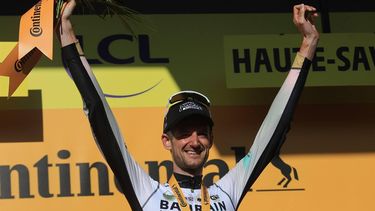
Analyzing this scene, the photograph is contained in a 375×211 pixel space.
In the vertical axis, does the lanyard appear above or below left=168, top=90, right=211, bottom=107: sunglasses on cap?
below

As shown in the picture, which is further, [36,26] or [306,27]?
[306,27]

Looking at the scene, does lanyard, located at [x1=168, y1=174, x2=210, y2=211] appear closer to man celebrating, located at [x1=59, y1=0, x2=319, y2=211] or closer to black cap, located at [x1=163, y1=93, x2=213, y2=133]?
man celebrating, located at [x1=59, y1=0, x2=319, y2=211]

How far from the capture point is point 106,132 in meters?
2.60

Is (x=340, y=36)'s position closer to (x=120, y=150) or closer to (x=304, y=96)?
(x=304, y=96)

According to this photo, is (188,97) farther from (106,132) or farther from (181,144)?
(106,132)

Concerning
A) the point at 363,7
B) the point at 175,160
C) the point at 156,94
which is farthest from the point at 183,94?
the point at 363,7

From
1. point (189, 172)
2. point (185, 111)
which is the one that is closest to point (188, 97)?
point (185, 111)

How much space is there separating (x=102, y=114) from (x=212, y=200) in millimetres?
472

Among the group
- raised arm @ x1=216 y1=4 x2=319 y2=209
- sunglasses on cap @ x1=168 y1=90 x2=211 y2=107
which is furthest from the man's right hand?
sunglasses on cap @ x1=168 y1=90 x2=211 y2=107

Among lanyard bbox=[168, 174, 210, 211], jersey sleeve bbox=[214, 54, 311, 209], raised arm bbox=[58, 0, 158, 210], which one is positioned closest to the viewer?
raised arm bbox=[58, 0, 158, 210]

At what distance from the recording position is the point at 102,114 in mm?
2584

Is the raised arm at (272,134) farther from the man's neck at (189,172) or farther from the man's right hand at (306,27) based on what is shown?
the man's neck at (189,172)

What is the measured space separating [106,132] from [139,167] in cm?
20

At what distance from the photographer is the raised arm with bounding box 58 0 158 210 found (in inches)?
100
